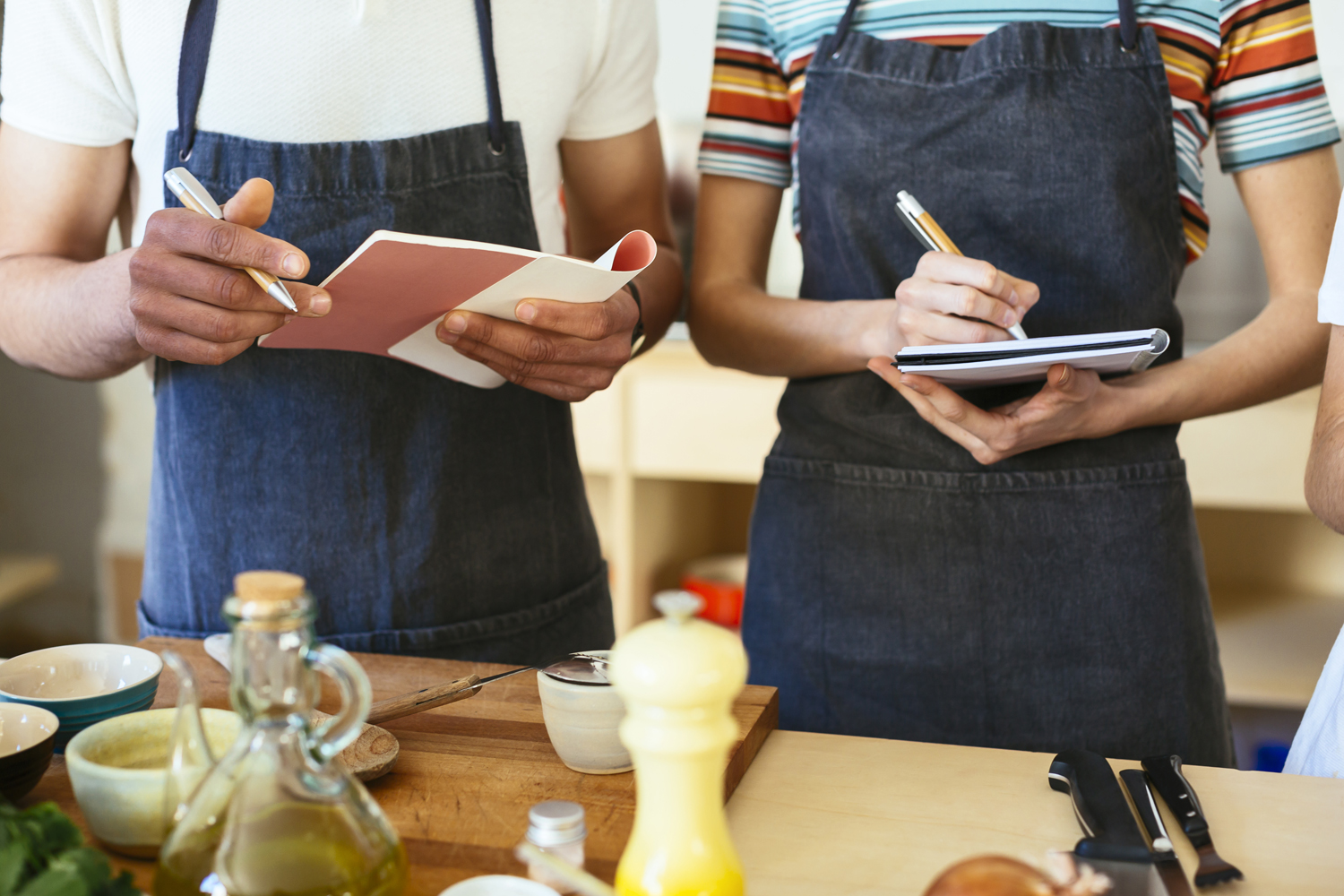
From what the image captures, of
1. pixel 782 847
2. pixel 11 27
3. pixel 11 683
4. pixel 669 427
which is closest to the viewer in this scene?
pixel 782 847

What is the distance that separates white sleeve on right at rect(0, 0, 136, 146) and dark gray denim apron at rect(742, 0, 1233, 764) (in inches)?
27.2

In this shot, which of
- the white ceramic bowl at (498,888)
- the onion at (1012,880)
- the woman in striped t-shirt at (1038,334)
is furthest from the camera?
the woman in striped t-shirt at (1038,334)

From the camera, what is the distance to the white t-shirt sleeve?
1.24 meters

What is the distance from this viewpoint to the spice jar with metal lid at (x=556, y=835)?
2.07 feet

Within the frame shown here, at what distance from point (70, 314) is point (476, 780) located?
2.06 feet

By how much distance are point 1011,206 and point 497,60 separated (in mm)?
554

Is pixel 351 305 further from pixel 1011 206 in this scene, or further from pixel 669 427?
pixel 669 427

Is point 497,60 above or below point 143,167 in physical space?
above

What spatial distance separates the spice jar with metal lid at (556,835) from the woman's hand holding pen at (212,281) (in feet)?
1.39

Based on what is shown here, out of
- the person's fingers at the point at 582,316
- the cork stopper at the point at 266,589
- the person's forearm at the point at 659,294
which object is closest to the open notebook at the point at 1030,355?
the person's fingers at the point at 582,316

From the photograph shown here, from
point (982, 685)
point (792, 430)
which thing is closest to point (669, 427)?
point (792, 430)

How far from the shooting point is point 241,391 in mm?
1119

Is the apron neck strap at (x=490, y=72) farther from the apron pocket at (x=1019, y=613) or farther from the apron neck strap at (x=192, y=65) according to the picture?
the apron pocket at (x=1019, y=613)

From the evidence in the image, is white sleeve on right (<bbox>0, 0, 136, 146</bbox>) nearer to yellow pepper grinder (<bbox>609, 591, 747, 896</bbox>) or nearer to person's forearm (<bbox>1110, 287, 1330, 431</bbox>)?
yellow pepper grinder (<bbox>609, 591, 747, 896</bbox>)
